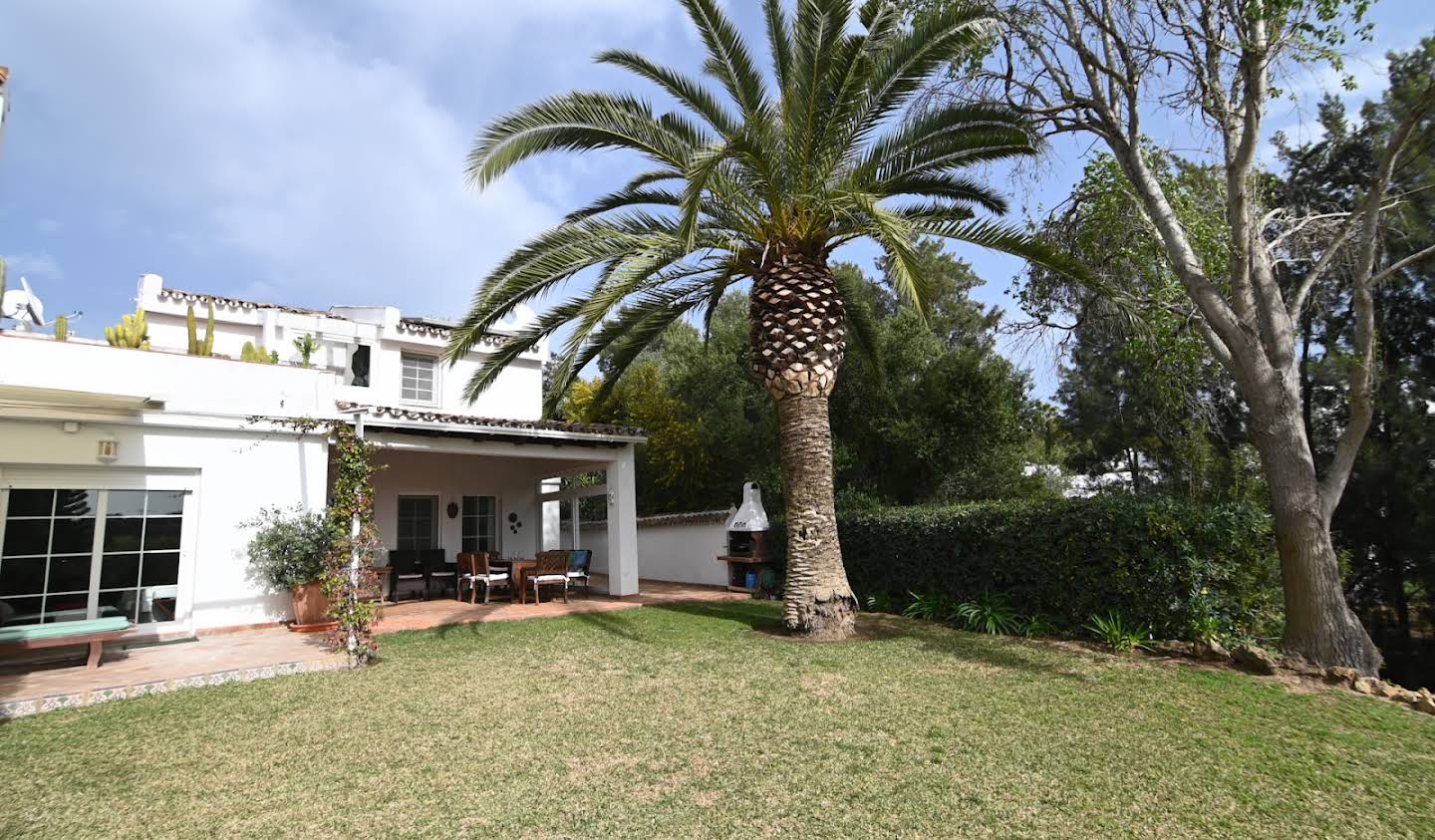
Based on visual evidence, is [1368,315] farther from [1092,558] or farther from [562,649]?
[562,649]

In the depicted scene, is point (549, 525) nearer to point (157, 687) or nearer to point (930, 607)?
point (930, 607)

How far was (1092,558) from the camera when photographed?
10117 millimetres

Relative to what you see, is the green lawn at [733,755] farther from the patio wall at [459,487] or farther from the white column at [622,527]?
the patio wall at [459,487]

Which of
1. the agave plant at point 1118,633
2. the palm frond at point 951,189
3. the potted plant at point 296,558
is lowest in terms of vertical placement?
the agave plant at point 1118,633

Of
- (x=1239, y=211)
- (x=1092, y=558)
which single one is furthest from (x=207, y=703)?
(x=1239, y=211)

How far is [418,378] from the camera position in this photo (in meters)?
19.2

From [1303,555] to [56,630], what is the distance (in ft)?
46.1

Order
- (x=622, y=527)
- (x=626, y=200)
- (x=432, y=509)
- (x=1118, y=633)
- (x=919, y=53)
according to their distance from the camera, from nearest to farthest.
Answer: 1. (x=919, y=53)
2. (x=1118, y=633)
3. (x=626, y=200)
4. (x=622, y=527)
5. (x=432, y=509)

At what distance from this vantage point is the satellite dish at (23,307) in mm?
12102

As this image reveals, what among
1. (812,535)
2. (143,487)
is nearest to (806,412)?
(812,535)

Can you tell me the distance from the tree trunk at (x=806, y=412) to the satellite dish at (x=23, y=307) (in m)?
12.3

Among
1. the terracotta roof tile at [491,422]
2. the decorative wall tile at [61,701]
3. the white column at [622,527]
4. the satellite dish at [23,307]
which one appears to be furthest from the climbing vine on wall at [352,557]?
the satellite dish at [23,307]

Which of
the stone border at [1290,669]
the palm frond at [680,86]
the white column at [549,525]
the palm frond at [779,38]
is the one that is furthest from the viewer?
the white column at [549,525]

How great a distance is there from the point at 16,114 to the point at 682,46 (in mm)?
8640
